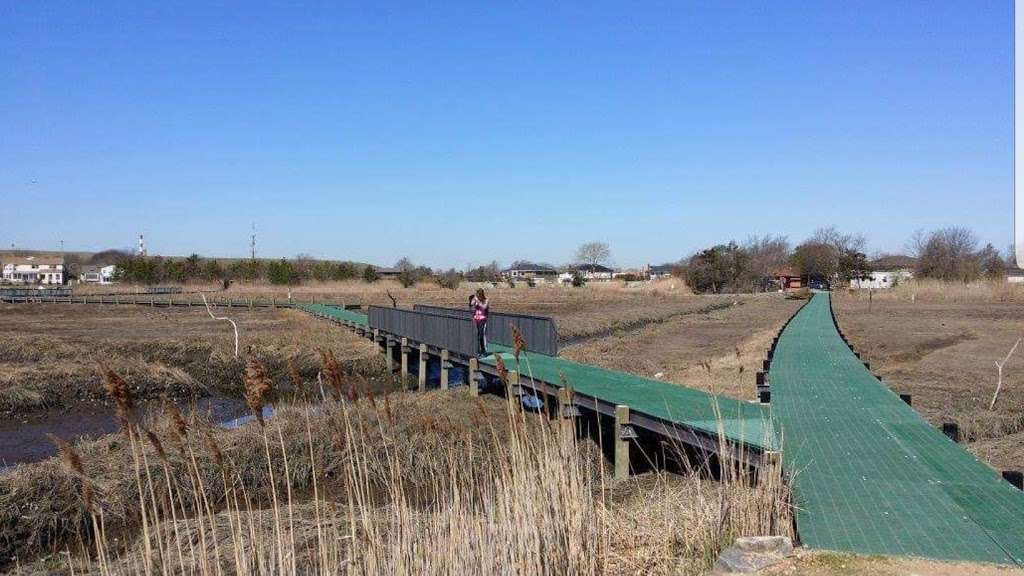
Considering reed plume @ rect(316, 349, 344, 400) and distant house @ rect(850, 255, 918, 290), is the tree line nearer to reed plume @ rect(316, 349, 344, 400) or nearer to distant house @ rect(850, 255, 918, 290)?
distant house @ rect(850, 255, 918, 290)

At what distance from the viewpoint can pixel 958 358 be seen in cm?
1959

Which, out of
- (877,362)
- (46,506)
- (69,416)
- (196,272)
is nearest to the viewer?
(46,506)

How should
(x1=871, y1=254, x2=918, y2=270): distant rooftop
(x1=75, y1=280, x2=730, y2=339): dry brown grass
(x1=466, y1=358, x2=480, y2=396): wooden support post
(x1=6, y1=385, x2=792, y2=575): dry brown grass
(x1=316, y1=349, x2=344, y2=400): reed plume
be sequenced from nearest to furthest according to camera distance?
(x1=316, y1=349, x2=344, y2=400): reed plume, (x1=6, y1=385, x2=792, y2=575): dry brown grass, (x1=466, y1=358, x2=480, y2=396): wooden support post, (x1=75, y1=280, x2=730, y2=339): dry brown grass, (x1=871, y1=254, x2=918, y2=270): distant rooftop

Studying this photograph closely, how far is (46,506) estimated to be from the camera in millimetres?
7957

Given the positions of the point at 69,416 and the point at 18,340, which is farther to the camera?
the point at 18,340

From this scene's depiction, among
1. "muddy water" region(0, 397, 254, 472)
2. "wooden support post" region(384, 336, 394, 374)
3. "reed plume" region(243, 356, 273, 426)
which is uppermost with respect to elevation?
"reed plume" region(243, 356, 273, 426)

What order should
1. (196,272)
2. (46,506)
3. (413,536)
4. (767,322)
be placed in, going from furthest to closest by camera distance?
(196,272) → (767,322) → (46,506) → (413,536)

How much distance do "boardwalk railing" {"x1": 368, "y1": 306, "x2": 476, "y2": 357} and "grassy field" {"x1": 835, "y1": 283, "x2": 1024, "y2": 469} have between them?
26.1 feet

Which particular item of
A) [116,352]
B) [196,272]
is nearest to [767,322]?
[116,352]

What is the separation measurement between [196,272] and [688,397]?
8411 centimetres

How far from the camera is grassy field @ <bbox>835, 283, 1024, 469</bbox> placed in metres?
10.1

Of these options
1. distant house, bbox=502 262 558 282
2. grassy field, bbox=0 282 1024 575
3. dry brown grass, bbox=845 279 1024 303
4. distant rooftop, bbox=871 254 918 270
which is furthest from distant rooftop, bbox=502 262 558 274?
grassy field, bbox=0 282 1024 575

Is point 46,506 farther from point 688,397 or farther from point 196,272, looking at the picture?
point 196,272

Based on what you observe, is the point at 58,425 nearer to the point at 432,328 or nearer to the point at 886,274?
the point at 432,328
